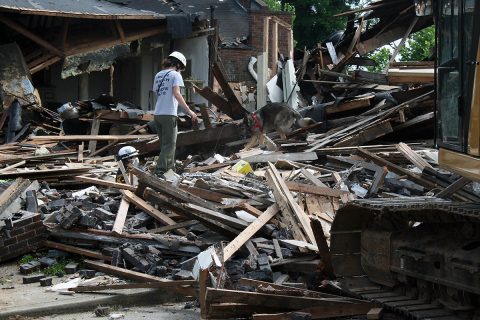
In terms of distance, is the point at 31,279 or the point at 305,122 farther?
the point at 305,122

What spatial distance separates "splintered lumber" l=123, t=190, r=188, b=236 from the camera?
9541 millimetres

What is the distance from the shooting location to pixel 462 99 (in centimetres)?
614

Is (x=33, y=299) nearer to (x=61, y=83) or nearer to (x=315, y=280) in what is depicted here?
(x=315, y=280)

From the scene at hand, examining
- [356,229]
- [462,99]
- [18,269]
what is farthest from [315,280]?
[18,269]

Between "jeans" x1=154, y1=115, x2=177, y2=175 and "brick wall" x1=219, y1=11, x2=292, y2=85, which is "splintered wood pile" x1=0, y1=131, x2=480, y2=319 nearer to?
"jeans" x1=154, y1=115, x2=177, y2=175

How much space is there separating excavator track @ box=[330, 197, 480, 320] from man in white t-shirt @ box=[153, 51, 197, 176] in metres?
5.55

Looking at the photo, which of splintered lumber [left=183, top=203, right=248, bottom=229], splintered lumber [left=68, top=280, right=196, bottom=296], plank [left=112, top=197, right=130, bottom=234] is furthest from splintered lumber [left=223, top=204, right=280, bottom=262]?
plank [left=112, top=197, right=130, bottom=234]

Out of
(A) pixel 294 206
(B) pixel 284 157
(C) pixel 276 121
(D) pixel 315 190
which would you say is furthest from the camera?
(C) pixel 276 121

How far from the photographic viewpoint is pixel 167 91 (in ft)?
41.3

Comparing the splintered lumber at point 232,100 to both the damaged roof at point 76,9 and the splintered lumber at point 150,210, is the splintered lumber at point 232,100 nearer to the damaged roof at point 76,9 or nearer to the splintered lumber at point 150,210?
the damaged roof at point 76,9

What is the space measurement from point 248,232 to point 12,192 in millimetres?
3276

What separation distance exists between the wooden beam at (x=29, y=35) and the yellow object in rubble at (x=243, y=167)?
9892 mm

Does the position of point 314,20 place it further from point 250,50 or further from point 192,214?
point 192,214

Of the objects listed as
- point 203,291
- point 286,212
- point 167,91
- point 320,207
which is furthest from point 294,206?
point 167,91
